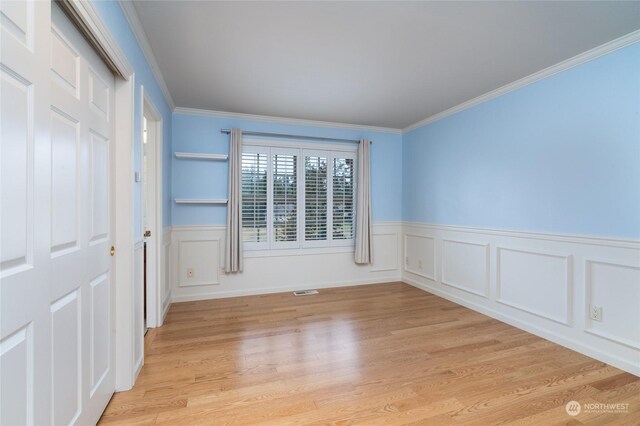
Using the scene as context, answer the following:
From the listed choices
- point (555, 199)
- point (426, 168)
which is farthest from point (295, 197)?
point (555, 199)

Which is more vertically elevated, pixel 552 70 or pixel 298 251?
pixel 552 70

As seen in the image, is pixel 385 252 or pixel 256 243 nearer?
pixel 256 243

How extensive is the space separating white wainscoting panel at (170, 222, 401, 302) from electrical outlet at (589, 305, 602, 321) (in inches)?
98.3

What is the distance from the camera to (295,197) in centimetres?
412

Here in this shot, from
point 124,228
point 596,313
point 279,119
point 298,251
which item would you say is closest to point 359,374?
point 124,228

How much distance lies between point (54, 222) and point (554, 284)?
11.5 ft

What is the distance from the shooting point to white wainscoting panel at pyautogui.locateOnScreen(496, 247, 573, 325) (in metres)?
2.52

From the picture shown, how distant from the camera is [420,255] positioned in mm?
4262

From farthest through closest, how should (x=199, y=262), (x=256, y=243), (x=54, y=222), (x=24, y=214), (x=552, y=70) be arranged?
(x=256, y=243) < (x=199, y=262) < (x=552, y=70) < (x=54, y=222) < (x=24, y=214)

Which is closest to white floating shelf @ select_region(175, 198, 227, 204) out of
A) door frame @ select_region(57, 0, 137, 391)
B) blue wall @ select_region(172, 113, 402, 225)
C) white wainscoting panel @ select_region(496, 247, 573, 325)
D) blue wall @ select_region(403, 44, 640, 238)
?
blue wall @ select_region(172, 113, 402, 225)

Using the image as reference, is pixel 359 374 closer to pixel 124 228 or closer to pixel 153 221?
pixel 124 228

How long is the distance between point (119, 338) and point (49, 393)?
0.79 m

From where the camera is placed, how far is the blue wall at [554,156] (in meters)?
2.17

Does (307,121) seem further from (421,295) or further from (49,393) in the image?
(49,393)
